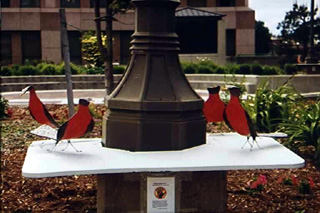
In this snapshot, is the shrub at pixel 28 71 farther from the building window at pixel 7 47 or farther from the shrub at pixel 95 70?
the building window at pixel 7 47

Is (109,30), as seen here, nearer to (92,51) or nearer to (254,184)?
(254,184)

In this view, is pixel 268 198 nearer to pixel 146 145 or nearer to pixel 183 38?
pixel 146 145

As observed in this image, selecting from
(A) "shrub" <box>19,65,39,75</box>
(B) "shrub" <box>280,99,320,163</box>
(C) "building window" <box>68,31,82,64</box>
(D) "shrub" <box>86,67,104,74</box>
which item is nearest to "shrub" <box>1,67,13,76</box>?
(A) "shrub" <box>19,65,39,75</box>

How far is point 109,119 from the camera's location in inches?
194

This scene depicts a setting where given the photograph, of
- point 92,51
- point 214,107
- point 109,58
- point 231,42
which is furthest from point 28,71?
point 231,42

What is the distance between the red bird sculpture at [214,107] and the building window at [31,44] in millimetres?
34143

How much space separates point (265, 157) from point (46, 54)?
34055 millimetres

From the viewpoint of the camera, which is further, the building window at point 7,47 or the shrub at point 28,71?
the building window at point 7,47

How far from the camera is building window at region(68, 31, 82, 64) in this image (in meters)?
37.9

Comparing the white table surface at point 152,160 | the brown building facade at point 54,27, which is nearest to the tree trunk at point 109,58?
the white table surface at point 152,160

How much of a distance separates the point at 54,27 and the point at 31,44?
2.17 metres

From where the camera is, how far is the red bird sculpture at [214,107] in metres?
5.27

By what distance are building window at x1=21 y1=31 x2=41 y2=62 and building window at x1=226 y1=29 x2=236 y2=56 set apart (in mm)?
12926

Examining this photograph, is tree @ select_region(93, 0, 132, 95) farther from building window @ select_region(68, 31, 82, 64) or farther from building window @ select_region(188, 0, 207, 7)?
building window @ select_region(188, 0, 207, 7)
